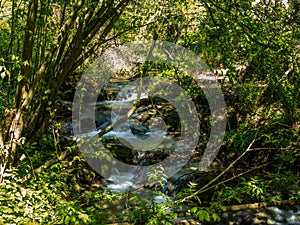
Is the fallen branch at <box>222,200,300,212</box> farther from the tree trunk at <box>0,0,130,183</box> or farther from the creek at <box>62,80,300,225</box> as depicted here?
the tree trunk at <box>0,0,130,183</box>

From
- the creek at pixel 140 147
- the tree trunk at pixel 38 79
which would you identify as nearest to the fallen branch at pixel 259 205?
the creek at pixel 140 147

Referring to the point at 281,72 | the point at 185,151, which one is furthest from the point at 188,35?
the point at 185,151

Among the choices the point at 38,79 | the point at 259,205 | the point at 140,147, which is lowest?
the point at 259,205

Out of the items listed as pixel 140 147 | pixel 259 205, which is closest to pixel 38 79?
pixel 259 205

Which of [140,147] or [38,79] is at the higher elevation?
[38,79]

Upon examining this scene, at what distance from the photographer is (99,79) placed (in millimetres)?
9219

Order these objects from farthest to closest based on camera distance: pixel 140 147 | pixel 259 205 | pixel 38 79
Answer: pixel 140 147, pixel 259 205, pixel 38 79

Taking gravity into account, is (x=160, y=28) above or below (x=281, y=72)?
above

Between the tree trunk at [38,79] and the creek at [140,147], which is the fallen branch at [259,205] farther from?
the tree trunk at [38,79]

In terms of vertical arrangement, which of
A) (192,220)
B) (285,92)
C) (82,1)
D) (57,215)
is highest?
(82,1)

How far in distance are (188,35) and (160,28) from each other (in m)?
0.95

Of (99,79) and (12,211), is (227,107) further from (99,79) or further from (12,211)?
(12,211)

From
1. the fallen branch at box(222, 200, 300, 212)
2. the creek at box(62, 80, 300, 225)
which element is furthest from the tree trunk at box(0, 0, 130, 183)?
the fallen branch at box(222, 200, 300, 212)

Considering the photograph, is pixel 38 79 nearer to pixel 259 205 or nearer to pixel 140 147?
pixel 259 205
